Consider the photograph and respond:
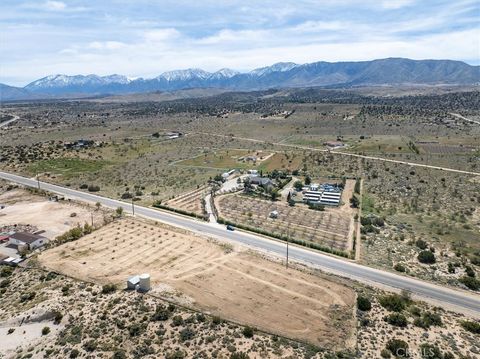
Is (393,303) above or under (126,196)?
above

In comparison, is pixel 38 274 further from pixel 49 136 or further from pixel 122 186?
pixel 49 136

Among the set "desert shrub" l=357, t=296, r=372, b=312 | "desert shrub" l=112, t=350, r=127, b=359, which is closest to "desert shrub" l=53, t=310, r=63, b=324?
"desert shrub" l=112, t=350, r=127, b=359

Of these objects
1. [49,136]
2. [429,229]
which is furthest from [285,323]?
[49,136]

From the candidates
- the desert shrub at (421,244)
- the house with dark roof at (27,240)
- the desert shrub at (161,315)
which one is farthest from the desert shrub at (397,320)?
the house with dark roof at (27,240)

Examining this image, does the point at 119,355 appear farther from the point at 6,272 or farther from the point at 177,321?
the point at 6,272

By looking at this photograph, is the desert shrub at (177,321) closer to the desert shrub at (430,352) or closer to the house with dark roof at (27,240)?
the desert shrub at (430,352)

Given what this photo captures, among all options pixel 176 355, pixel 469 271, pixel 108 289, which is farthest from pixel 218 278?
pixel 469 271
